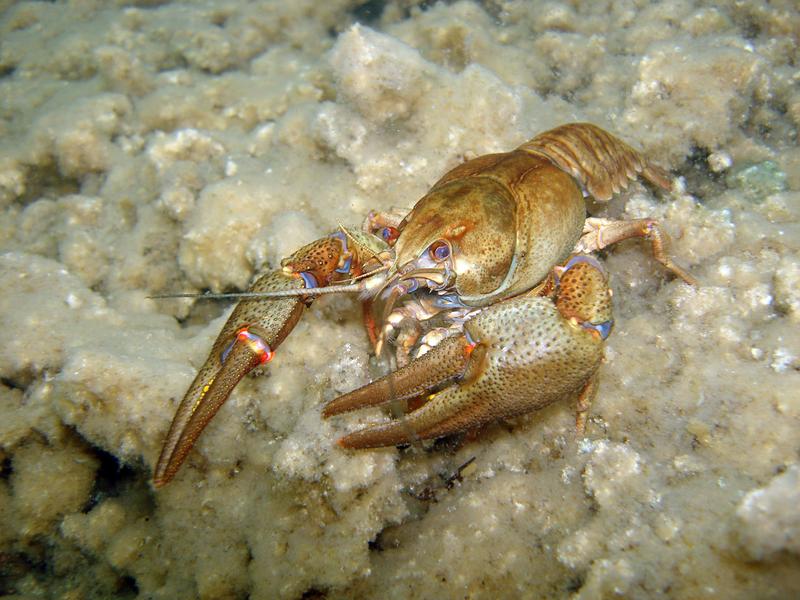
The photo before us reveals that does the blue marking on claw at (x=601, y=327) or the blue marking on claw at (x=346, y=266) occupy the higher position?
the blue marking on claw at (x=601, y=327)

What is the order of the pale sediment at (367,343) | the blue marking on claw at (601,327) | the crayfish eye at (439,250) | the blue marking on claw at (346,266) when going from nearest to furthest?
the pale sediment at (367,343), the blue marking on claw at (601,327), the crayfish eye at (439,250), the blue marking on claw at (346,266)

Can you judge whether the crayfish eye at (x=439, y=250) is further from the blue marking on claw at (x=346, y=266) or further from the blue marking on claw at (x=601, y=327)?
the blue marking on claw at (x=601, y=327)

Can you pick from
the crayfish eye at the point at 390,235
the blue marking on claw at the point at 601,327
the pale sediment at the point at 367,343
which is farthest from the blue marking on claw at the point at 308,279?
the blue marking on claw at the point at 601,327

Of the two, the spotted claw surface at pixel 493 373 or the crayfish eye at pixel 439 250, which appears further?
the crayfish eye at pixel 439 250

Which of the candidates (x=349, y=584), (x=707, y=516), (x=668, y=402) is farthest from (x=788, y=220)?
(x=349, y=584)

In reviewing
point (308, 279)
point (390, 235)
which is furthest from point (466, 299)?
point (308, 279)

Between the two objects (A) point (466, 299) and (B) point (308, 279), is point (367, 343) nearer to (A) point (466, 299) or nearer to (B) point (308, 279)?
(B) point (308, 279)

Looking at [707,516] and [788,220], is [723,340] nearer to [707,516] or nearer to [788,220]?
[707,516]

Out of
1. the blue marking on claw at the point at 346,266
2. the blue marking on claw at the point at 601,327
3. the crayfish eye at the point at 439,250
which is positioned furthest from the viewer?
the blue marking on claw at the point at 346,266
